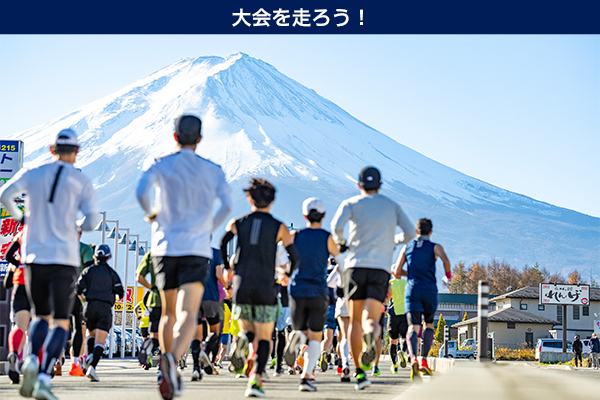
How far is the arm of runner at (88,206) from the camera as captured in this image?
23.1ft

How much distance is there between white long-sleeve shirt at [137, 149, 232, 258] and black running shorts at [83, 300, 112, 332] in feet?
15.9

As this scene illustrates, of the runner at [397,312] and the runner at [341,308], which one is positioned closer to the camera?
the runner at [341,308]

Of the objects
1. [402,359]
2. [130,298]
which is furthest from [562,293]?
[402,359]

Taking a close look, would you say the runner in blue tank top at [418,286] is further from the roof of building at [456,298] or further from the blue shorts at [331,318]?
the roof of building at [456,298]

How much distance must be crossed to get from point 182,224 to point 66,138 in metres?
1.33

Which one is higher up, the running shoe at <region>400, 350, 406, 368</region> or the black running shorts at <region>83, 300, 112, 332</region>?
the black running shorts at <region>83, 300, 112, 332</region>

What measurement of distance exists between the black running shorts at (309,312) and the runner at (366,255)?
0.27 metres

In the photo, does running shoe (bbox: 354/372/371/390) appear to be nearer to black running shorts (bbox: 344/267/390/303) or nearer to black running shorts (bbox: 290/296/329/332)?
black running shorts (bbox: 290/296/329/332)

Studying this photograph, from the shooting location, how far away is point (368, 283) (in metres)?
8.79

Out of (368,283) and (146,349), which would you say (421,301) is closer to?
(368,283)

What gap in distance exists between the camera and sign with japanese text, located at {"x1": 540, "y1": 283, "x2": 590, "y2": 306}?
189 ft

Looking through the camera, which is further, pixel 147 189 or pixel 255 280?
pixel 255 280

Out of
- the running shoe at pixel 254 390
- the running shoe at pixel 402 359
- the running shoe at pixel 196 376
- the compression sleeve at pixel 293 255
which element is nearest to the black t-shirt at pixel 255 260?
the compression sleeve at pixel 293 255

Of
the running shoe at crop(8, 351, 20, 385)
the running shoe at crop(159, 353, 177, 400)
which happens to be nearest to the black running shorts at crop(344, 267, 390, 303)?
the running shoe at crop(159, 353, 177, 400)
